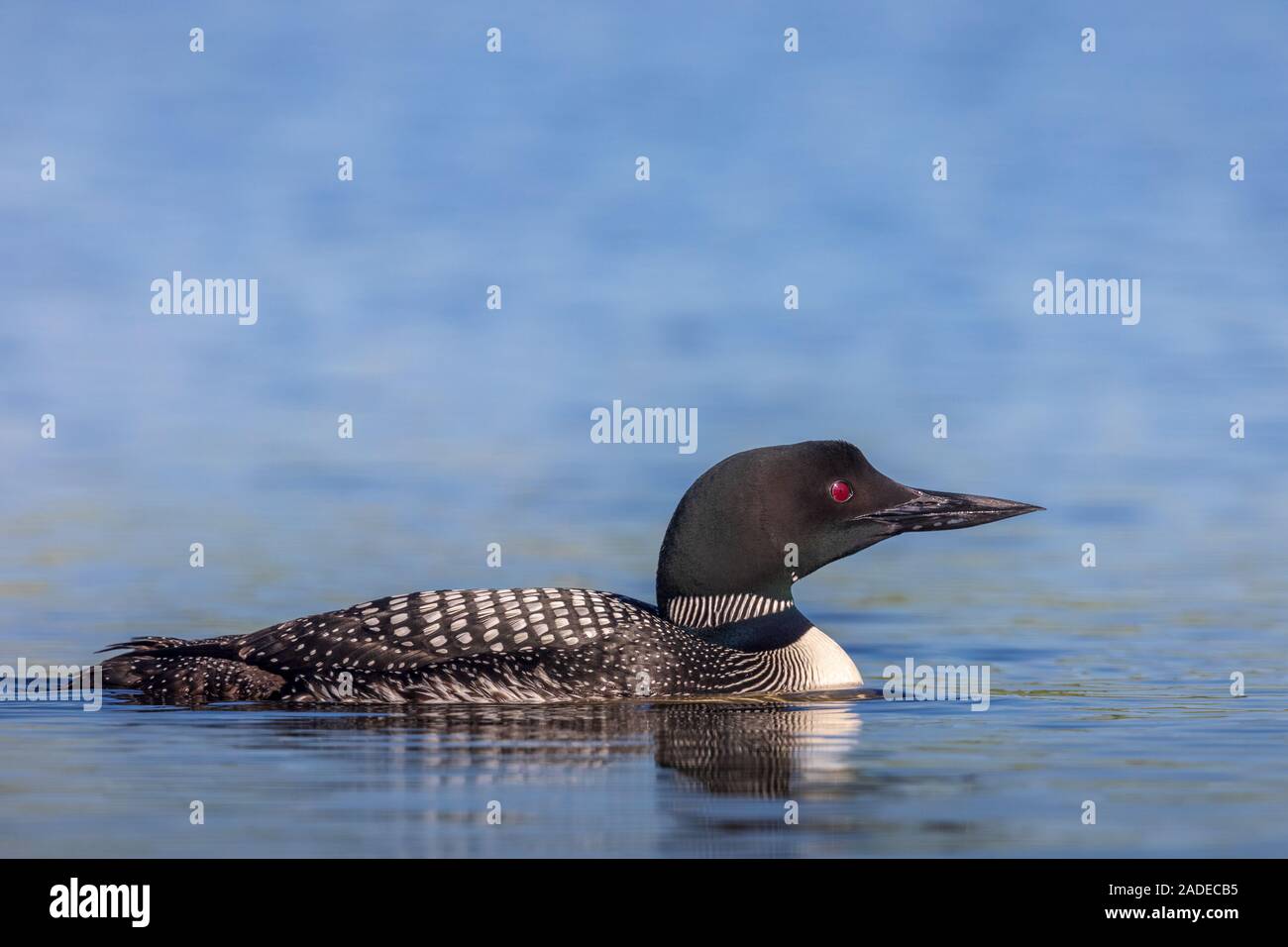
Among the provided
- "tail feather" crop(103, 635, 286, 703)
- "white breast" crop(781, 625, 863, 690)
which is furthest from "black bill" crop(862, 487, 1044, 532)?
"tail feather" crop(103, 635, 286, 703)

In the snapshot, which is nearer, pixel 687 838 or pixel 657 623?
pixel 687 838

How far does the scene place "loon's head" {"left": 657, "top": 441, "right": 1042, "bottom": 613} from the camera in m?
6.19

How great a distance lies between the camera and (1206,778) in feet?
14.6

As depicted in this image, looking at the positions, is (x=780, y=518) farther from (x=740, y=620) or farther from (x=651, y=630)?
(x=651, y=630)

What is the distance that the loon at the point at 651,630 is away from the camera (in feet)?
19.6

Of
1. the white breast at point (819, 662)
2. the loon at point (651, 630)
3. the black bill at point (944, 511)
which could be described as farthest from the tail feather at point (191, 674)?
the black bill at point (944, 511)

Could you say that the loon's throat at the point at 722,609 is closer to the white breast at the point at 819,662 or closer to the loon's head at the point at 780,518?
the loon's head at the point at 780,518

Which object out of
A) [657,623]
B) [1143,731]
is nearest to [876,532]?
[657,623]

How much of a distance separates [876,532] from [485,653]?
1.62m

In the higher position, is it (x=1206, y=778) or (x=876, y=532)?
(x=876, y=532)

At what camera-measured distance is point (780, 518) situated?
6238 millimetres

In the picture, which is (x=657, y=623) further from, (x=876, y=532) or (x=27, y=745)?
(x=27, y=745)

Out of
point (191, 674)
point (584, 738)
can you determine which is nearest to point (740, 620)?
point (584, 738)
